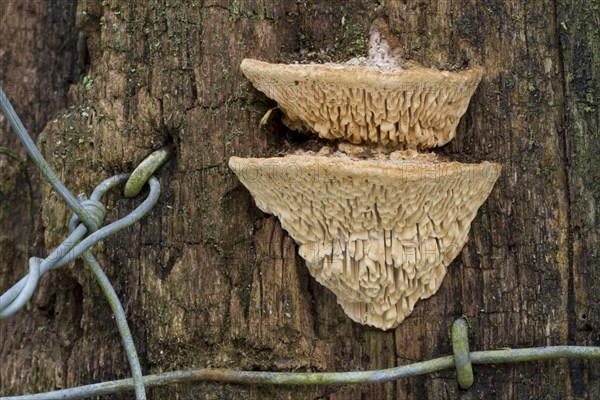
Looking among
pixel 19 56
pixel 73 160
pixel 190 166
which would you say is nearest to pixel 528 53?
pixel 190 166

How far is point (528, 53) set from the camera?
230 cm

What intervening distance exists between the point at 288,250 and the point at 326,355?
381 millimetres

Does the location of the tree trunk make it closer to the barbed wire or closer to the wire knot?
the barbed wire

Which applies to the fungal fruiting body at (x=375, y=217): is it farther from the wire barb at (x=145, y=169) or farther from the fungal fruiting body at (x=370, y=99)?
the wire barb at (x=145, y=169)

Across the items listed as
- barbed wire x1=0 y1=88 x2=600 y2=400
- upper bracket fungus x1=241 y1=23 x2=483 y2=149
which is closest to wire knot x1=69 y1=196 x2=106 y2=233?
barbed wire x1=0 y1=88 x2=600 y2=400

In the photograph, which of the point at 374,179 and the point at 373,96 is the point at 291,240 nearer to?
the point at 374,179

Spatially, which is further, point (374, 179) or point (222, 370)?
point (222, 370)

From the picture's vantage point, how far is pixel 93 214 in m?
2.18

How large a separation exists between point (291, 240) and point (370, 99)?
0.56 metres

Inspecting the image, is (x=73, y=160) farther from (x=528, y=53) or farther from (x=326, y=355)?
(x=528, y=53)

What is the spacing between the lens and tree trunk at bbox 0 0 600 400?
2.28 m

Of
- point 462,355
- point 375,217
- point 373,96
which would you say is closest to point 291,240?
point 375,217

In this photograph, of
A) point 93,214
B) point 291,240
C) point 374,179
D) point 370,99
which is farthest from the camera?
point 291,240

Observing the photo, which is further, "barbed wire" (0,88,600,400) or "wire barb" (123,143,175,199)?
"wire barb" (123,143,175,199)
